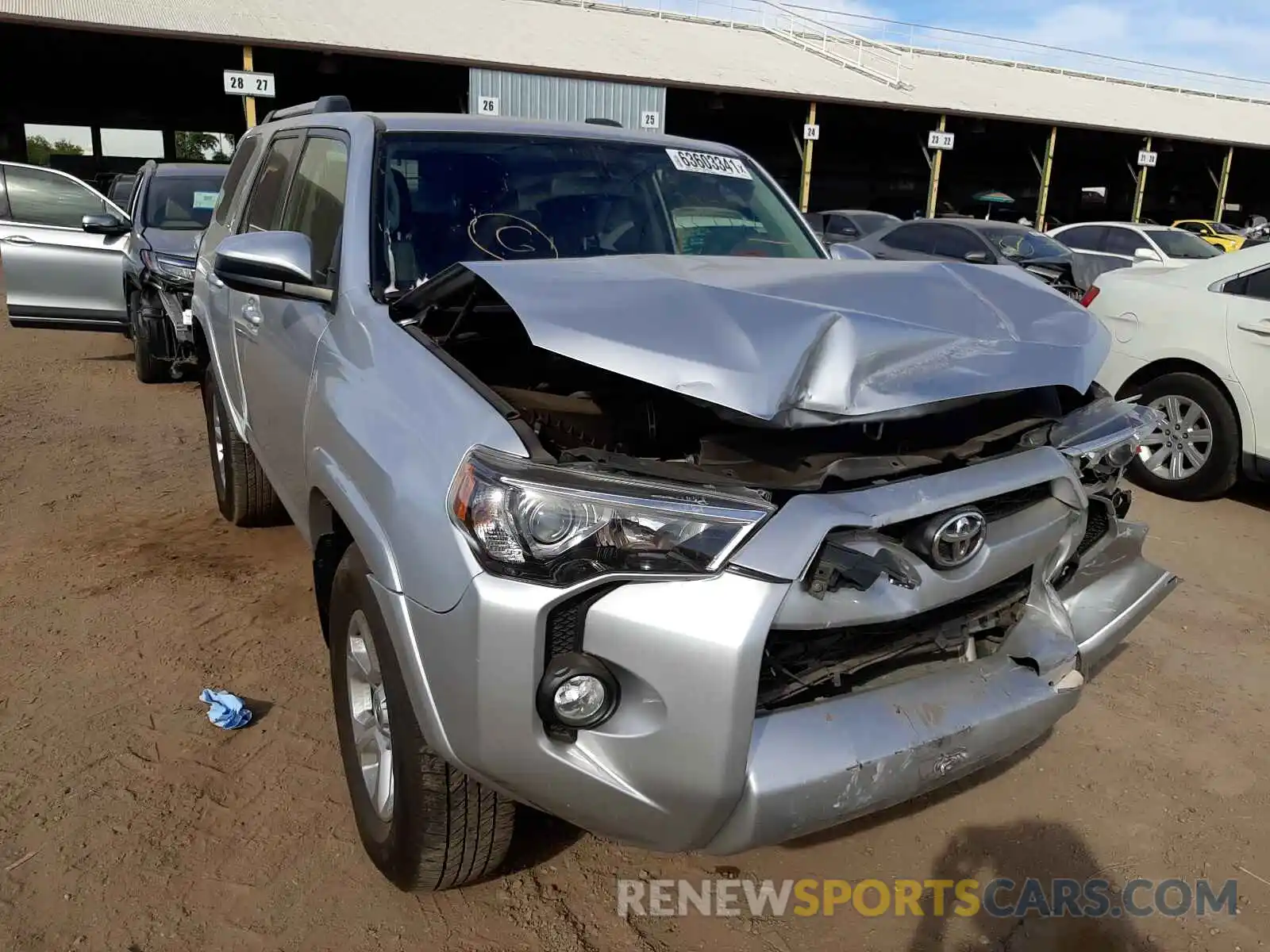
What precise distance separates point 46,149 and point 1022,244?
147 feet

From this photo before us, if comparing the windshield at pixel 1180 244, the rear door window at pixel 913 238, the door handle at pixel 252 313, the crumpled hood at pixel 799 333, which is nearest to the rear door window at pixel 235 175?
Result: the door handle at pixel 252 313

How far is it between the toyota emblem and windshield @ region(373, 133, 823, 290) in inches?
66.9

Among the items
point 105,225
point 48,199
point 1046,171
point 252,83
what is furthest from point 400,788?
point 1046,171

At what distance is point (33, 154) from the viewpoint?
A: 39406 millimetres

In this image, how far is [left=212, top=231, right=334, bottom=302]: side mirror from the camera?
2.69 metres

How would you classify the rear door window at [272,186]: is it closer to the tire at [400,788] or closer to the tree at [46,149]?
the tire at [400,788]

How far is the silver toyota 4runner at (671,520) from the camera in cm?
183

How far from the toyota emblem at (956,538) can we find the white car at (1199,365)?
3.79 m

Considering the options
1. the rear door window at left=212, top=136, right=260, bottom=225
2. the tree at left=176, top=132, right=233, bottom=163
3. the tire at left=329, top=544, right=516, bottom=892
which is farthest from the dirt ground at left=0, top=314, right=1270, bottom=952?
the tree at left=176, top=132, right=233, bottom=163

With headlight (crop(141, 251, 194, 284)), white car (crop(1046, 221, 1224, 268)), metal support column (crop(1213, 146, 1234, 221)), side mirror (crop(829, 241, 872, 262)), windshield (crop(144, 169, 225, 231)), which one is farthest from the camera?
metal support column (crop(1213, 146, 1234, 221))

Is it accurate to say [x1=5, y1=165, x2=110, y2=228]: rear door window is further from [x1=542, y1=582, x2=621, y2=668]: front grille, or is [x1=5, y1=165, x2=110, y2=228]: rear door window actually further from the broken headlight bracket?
the broken headlight bracket

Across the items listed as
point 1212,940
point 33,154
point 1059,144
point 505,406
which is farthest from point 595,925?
point 33,154

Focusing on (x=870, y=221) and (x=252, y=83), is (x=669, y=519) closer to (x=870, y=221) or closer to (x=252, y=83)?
(x=252, y=83)

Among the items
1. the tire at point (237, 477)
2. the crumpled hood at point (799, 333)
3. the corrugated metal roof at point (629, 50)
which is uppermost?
the corrugated metal roof at point (629, 50)
